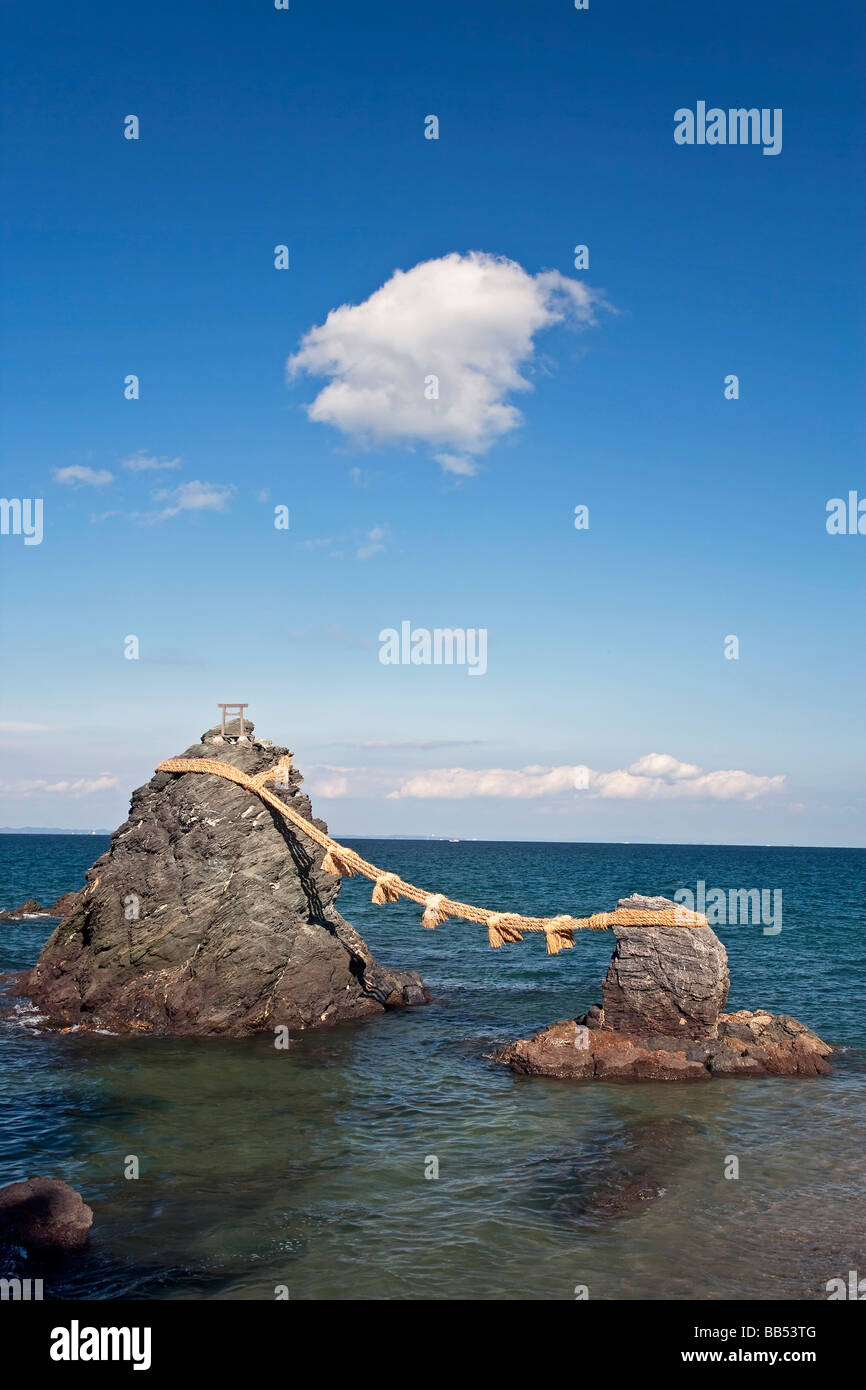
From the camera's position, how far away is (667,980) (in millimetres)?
20703

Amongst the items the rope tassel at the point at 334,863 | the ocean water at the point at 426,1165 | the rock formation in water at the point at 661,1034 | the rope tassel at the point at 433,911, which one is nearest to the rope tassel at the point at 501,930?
the rope tassel at the point at 433,911

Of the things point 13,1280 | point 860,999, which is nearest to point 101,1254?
point 13,1280

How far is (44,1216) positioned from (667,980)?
540 inches

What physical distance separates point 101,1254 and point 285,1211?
2648 mm

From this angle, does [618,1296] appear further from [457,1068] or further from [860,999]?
[860,999]

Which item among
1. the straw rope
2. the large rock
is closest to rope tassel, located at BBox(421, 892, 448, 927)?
the straw rope

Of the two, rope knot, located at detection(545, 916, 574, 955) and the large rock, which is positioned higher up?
rope knot, located at detection(545, 916, 574, 955)

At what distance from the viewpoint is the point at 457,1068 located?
69.1 ft

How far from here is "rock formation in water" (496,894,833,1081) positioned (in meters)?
20.4

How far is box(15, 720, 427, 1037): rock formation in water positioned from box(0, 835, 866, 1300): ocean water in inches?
44.3

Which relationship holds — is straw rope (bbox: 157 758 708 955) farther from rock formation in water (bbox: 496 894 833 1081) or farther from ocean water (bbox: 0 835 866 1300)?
ocean water (bbox: 0 835 866 1300)

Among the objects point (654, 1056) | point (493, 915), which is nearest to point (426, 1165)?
point (493, 915)

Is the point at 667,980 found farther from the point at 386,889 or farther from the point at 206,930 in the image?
the point at 206,930
